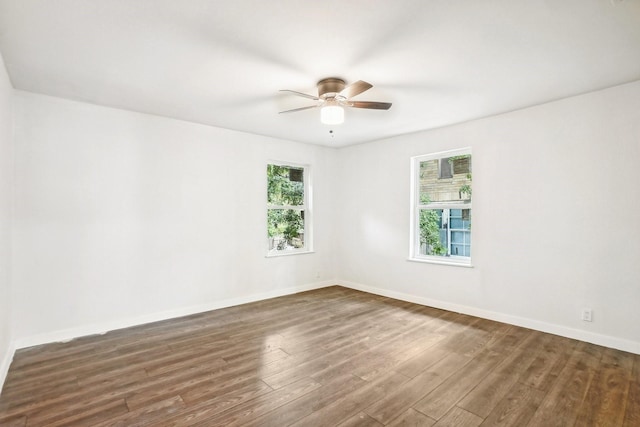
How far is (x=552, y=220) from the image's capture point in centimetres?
344

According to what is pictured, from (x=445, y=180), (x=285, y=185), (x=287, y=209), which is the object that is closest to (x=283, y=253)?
(x=287, y=209)

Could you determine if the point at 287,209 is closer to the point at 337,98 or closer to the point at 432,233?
the point at 432,233

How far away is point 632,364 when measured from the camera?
8.89 feet

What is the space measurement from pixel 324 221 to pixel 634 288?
13.3 feet

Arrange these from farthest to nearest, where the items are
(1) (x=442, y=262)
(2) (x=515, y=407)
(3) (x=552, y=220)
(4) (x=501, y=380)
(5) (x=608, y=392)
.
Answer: (1) (x=442, y=262)
(3) (x=552, y=220)
(4) (x=501, y=380)
(5) (x=608, y=392)
(2) (x=515, y=407)

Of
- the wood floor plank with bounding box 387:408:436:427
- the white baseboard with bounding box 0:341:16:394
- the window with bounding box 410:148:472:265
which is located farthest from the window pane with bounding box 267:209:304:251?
the wood floor plank with bounding box 387:408:436:427

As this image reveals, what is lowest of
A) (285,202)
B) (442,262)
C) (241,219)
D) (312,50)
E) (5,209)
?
(442,262)

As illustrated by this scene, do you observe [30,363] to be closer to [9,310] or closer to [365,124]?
[9,310]

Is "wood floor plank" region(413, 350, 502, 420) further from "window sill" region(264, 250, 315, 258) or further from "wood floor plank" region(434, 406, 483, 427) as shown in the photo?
"window sill" region(264, 250, 315, 258)

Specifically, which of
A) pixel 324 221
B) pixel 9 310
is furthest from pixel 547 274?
pixel 9 310

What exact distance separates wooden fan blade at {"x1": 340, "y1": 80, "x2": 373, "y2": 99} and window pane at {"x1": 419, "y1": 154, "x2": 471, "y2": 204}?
2159 mm

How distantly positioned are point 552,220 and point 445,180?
1.42 m

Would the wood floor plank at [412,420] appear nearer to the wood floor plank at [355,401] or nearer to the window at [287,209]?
the wood floor plank at [355,401]

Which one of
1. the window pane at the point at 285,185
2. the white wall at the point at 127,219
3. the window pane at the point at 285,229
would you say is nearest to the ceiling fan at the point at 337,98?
the white wall at the point at 127,219
